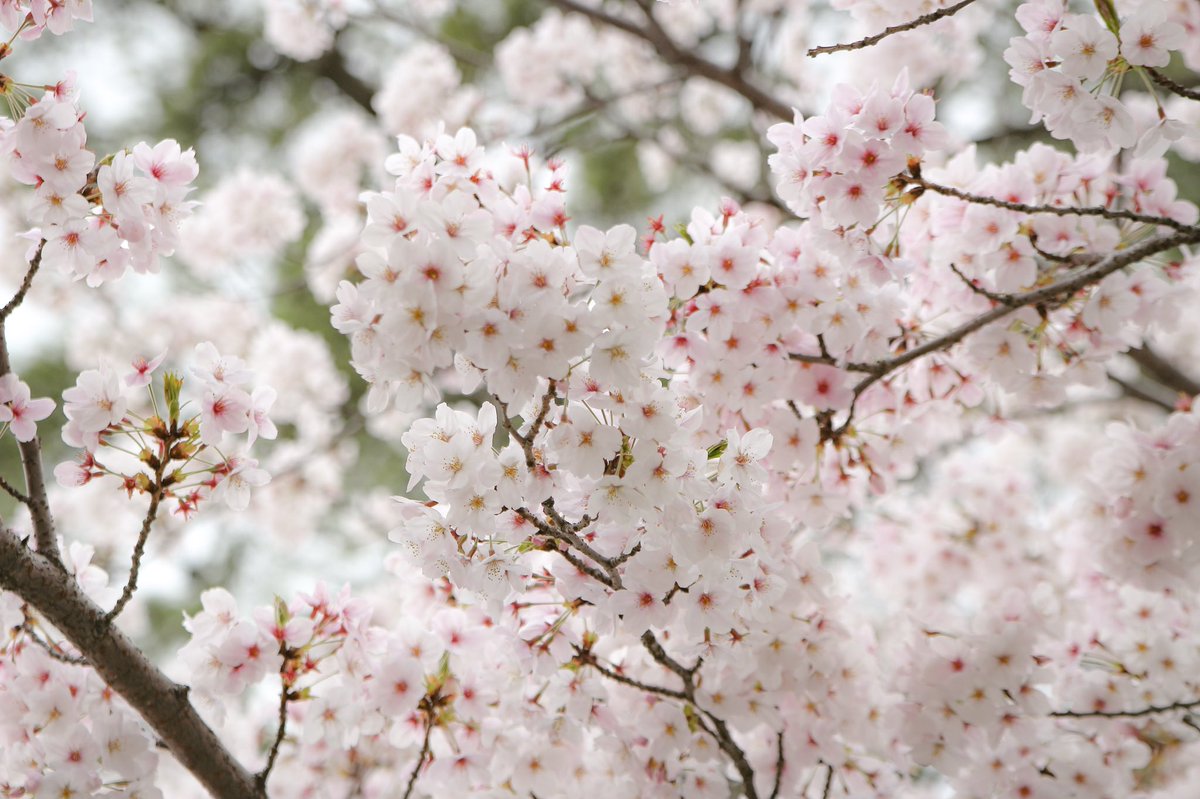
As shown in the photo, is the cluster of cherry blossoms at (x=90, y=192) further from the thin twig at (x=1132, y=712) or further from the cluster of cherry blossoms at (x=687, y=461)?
the thin twig at (x=1132, y=712)

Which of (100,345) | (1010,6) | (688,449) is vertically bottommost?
(688,449)

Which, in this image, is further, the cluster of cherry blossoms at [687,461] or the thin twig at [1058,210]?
the thin twig at [1058,210]

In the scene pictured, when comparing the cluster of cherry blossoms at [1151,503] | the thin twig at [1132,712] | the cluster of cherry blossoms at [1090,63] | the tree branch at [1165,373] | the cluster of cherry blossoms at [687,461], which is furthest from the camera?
the tree branch at [1165,373]

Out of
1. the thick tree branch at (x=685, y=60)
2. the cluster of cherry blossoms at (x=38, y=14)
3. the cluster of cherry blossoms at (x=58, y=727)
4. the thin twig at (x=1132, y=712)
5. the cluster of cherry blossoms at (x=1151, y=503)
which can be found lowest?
the cluster of cherry blossoms at (x=58, y=727)

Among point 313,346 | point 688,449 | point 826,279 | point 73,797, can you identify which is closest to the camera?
point 688,449

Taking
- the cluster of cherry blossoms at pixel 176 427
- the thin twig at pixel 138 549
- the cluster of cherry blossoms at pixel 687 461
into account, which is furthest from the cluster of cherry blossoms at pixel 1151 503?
the thin twig at pixel 138 549

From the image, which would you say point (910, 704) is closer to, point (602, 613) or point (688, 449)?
point (602, 613)

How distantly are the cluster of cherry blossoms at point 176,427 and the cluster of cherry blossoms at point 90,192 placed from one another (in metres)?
0.19

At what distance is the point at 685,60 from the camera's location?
125 inches

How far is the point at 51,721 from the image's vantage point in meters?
1.66

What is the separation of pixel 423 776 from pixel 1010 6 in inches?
212

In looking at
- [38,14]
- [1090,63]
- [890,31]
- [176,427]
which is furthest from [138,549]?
[1090,63]

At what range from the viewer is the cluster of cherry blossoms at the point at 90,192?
1363 mm

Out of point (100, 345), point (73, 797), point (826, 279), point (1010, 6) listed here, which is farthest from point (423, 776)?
point (1010, 6)
